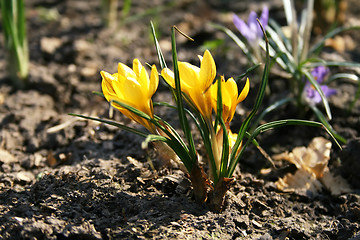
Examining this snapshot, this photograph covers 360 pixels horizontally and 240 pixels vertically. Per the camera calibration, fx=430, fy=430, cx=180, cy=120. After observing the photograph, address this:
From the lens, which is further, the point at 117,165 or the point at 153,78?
the point at 117,165

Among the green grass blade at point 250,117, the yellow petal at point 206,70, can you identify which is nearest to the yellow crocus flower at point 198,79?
the yellow petal at point 206,70

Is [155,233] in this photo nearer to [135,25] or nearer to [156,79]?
[156,79]

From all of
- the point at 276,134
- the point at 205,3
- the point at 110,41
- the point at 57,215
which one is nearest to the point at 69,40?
the point at 110,41

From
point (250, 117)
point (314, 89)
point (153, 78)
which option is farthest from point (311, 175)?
point (153, 78)

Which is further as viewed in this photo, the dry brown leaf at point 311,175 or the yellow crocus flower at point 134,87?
the dry brown leaf at point 311,175

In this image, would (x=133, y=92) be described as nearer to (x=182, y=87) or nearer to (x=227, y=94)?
(x=182, y=87)

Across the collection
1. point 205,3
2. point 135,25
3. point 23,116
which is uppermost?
point 205,3

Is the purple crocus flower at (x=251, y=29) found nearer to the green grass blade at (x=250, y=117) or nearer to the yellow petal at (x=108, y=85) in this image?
the green grass blade at (x=250, y=117)
